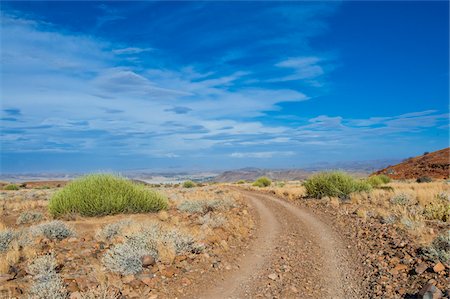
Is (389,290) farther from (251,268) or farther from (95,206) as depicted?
(95,206)

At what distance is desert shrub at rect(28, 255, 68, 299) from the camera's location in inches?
233

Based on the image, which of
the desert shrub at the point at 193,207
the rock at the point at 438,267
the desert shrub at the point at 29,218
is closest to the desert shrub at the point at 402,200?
the desert shrub at the point at 193,207

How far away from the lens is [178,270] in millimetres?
7699

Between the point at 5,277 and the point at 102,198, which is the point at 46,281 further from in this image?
the point at 102,198

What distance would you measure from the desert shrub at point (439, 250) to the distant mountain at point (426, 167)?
36210 millimetres

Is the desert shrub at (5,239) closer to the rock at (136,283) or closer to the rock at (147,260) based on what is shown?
the rock at (147,260)

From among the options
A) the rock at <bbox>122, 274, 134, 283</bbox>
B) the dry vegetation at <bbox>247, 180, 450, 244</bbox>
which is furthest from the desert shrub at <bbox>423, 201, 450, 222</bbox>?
the rock at <bbox>122, 274, 134, 283</bbox>

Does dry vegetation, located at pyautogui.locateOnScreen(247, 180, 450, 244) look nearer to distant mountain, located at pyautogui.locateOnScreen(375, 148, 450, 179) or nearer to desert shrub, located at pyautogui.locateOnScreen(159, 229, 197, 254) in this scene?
desert shrub, located at pyautogui.locateOnScreen(159, 229, 197, 254)

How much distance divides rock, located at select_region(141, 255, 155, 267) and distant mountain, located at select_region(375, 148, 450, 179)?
132 ft

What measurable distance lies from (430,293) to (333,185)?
51.0 feet

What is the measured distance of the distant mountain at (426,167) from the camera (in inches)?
1599

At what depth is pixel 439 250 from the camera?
24.6 feet

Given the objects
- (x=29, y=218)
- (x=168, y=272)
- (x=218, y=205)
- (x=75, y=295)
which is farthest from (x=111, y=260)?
(x=218, y=205)

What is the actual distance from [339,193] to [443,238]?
1259cm
